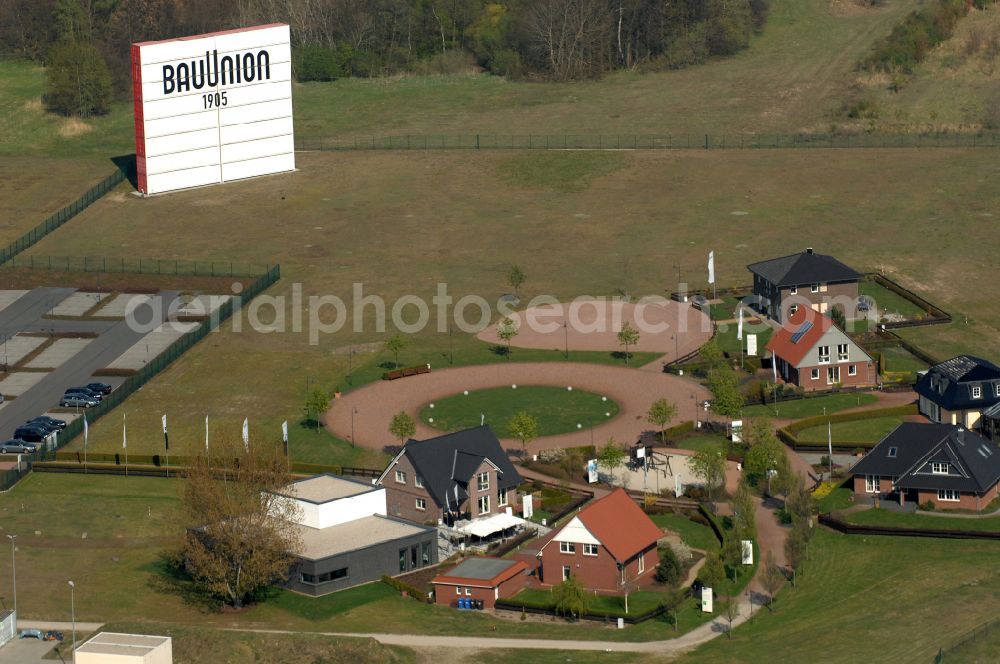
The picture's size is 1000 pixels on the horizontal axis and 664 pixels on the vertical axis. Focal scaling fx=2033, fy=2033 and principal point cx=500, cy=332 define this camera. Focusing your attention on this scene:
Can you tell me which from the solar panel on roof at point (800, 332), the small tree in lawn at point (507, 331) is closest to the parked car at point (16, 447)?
the small tree in lawn at point (507, 331)

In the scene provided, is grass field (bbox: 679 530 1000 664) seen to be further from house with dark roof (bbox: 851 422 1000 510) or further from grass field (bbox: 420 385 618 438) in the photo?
grass field (bbox: 420 385 618 438)

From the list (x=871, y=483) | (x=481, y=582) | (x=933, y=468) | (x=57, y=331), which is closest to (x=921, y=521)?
(x=933, y=468)

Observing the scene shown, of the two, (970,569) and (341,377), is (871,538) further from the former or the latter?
(341,377)

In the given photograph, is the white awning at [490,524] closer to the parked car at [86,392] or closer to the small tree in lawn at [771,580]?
the small tree in lawn at [771,580]

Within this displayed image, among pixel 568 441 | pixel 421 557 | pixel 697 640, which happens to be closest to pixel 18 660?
pixel 421 557

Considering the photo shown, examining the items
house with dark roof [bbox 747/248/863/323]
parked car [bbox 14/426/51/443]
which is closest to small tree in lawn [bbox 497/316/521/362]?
house with dark roof [bbox 747/248/863/323]

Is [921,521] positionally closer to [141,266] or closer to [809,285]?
[809,285]
